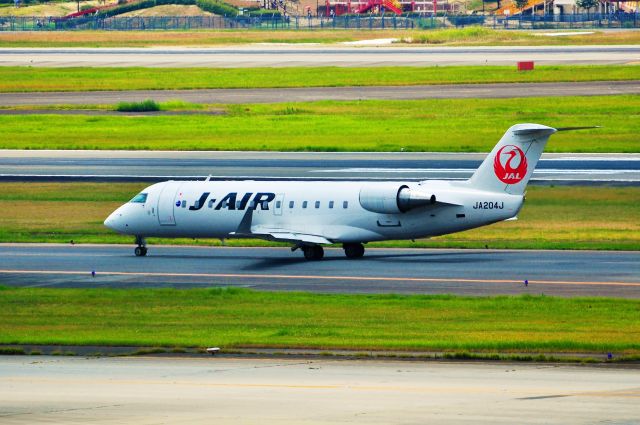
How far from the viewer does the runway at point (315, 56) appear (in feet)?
470

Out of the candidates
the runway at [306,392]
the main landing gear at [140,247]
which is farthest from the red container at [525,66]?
the runway at [306,392]

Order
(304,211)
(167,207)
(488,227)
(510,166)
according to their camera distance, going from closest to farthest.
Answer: (510,166)
(304,211)
(167,207)
(488,227)

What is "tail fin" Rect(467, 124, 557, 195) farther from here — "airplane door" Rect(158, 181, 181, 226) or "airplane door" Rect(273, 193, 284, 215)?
"airplane door" Rect(158, 181, 181, 226)

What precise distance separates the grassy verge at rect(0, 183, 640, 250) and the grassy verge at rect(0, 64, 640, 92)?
5360cm

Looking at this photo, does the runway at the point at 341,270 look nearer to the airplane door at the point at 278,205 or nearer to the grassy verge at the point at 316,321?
the airplane door at the point at 278,205

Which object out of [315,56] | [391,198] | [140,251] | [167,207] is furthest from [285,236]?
[315,56]

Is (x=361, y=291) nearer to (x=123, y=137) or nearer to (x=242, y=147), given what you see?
(x=242, y=147)

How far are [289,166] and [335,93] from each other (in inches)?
1542

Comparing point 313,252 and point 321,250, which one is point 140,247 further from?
point 321,250

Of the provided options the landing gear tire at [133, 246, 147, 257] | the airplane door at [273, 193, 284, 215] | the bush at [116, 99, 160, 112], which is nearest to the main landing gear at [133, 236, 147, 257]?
the landing gear tire at [133, 246, 147, 257]

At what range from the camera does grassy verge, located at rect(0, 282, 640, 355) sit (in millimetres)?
34406

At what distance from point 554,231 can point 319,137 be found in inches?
1495

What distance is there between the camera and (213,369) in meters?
31.2

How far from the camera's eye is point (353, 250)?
172 ft
